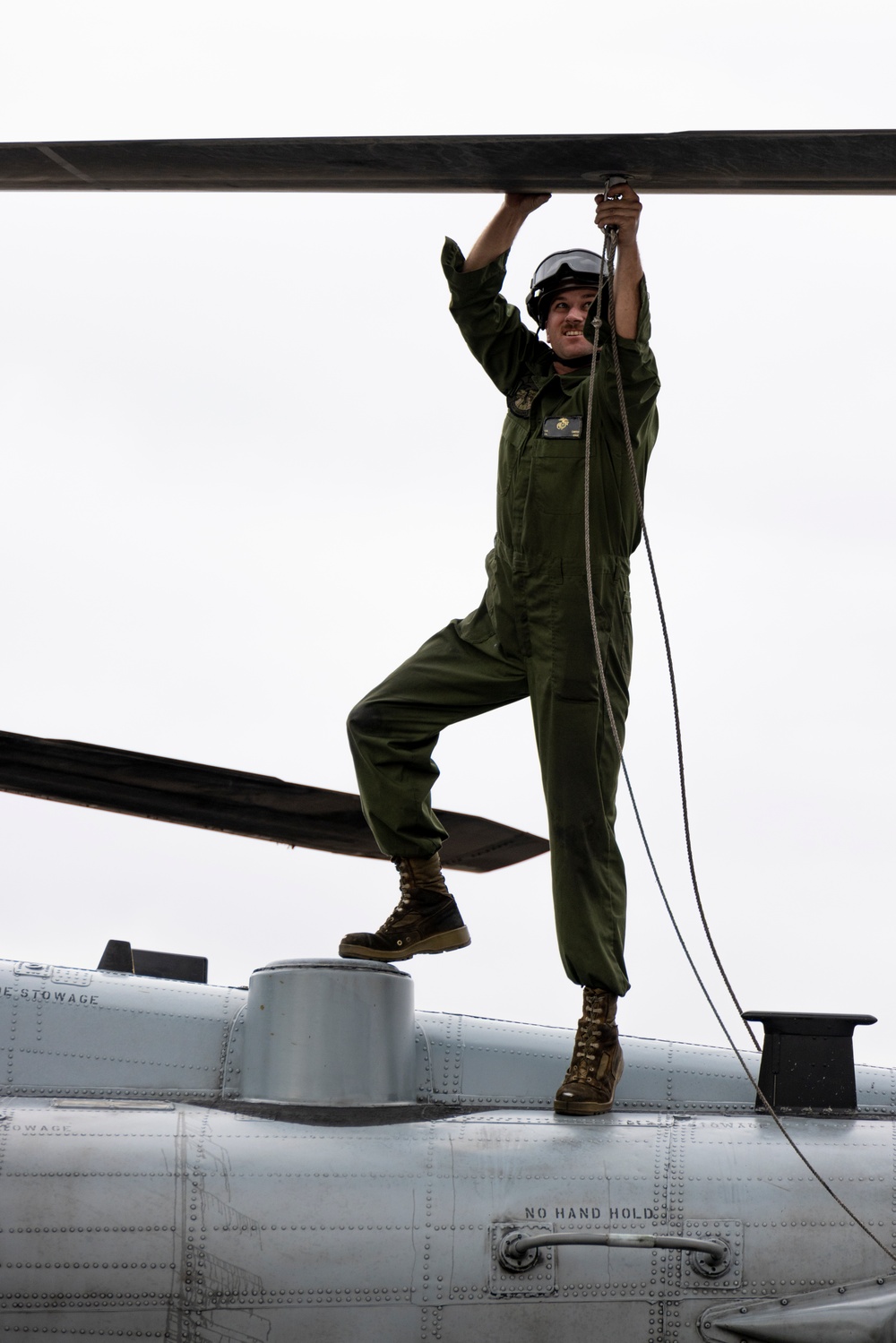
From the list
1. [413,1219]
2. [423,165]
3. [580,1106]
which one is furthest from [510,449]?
[413,1219]

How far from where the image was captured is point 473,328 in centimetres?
607

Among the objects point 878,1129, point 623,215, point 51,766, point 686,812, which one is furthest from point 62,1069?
point 623,215

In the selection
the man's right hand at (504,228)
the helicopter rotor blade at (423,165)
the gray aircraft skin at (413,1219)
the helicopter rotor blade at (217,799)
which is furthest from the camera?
the helicopter rotor blade at (217,799)

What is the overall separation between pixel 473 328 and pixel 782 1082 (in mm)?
3300

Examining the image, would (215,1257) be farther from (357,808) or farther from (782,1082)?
(782,1082)

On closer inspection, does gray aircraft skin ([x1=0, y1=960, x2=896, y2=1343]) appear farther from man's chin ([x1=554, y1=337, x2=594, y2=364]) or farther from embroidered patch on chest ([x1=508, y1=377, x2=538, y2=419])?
man's chin ([x1=554, y1=337, x2=594, y2=364])

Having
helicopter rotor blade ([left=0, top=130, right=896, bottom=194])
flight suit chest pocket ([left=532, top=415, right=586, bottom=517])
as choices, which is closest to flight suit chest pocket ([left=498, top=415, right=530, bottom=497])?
flight suit chest pocket ([left=532, top=415, right=586, bottom=517])

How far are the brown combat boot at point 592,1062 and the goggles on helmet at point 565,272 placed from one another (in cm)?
276

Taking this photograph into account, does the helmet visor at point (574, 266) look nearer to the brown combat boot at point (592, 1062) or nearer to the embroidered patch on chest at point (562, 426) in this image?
the embroidered patch on chest at point (562, 426)

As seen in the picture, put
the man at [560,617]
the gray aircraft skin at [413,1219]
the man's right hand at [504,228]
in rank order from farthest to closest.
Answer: the man at [560,617]
the man's right hand at [504,228]
the gray aircraft skin at [413,1219]

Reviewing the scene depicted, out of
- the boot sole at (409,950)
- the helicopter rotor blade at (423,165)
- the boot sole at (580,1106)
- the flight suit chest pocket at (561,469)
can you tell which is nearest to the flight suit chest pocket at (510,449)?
the flight suit chest pocket at (561,469)

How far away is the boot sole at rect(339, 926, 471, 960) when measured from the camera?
20.7 feet

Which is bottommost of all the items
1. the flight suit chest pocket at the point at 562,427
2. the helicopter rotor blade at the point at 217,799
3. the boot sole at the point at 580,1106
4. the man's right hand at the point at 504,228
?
the boot sole at the point at 580,1106

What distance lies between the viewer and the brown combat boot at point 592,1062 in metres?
5.86
